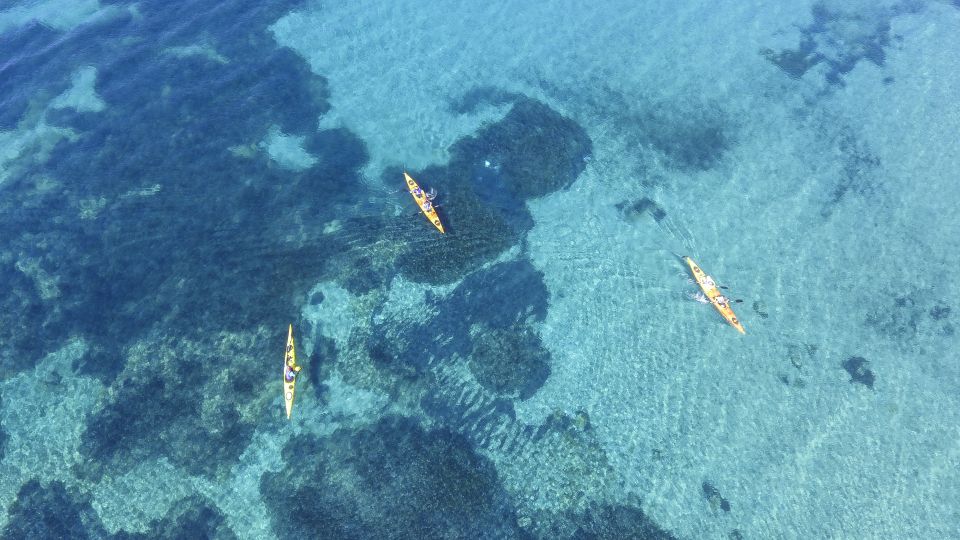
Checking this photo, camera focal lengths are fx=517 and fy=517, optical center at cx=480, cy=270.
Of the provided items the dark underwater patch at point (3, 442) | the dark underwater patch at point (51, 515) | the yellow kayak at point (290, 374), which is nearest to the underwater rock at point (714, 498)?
the yellow kayak at point (290, 374)

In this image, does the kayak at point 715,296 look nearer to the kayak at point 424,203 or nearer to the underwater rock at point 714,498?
the underwater rock at point 714,498

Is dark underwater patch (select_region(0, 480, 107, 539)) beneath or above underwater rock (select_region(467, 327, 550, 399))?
beneath

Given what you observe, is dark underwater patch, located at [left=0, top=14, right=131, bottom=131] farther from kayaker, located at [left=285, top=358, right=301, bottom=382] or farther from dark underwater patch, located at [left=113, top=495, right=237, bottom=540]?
dark underwater patch, located at [left=113, top=495, right=237, bottom=540]

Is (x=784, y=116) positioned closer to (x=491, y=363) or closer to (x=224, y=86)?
(x=491, y=363)

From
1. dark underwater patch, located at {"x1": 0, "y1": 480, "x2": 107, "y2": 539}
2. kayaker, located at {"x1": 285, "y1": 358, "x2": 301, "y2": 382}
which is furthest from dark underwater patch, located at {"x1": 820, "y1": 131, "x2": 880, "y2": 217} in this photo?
dark underwater patch, located at {"x1": 0, "y1": 480, "x2": 107, "y2": 539}

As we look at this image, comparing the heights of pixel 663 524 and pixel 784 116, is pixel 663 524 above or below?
below

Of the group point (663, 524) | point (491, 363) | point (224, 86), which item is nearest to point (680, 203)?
point (491, 363)
